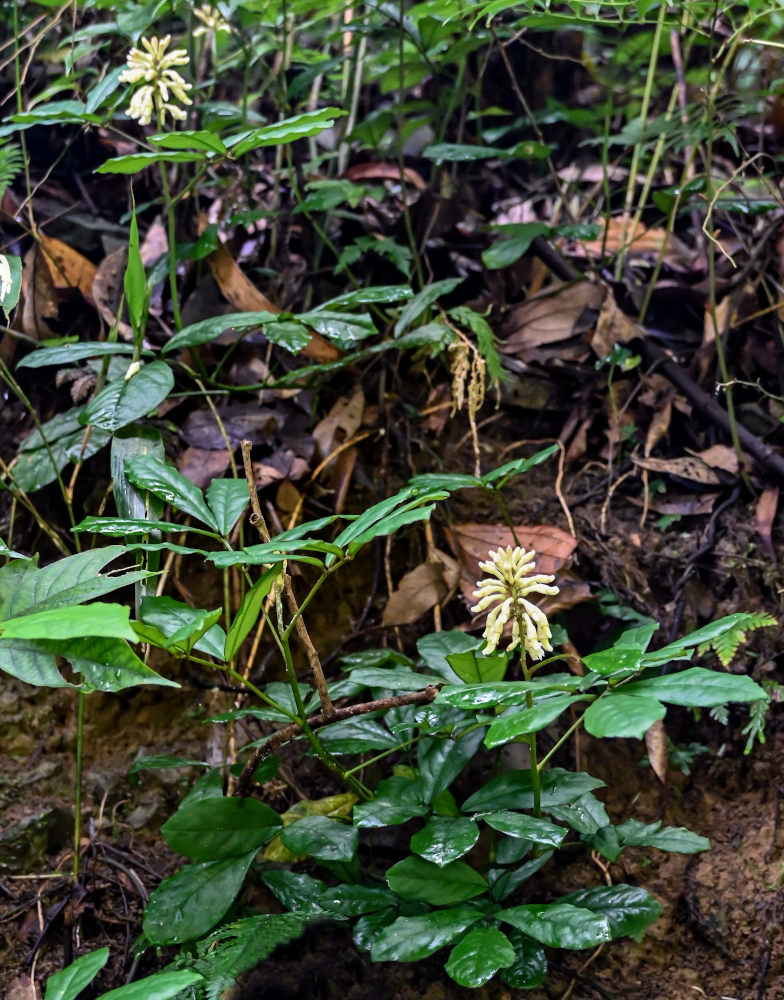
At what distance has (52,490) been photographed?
1.94m

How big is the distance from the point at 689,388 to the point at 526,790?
1222 millimetres

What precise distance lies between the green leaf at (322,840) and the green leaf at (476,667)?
1.04ft

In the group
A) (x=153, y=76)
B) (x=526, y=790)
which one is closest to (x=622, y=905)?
(x=526, y=790)

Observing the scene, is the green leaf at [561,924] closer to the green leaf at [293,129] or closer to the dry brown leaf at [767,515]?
the dry brown leaf at [767,515]

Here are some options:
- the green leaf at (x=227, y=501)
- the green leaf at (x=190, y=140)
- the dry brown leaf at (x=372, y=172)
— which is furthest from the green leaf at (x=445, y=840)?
the dry brown leaf at (x=372, y=172)

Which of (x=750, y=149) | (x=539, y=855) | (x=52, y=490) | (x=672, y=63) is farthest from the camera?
(x=672, y=63)

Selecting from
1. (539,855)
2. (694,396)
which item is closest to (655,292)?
(694,396)

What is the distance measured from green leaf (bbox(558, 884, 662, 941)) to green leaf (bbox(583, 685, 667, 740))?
570mm

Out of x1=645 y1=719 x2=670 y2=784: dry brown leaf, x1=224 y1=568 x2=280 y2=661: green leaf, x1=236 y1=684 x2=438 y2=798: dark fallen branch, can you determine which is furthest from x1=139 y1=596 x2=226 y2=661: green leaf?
x1=645 y1=719 x2=670 y2=784: dry brown leaf

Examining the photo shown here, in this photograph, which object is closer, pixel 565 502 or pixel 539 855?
pixel 539 855

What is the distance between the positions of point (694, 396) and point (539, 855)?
123 cm

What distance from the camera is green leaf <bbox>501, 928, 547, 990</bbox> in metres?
1.27

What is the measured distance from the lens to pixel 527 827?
1237mm

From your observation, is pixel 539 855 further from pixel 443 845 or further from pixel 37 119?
pixel 37 119
